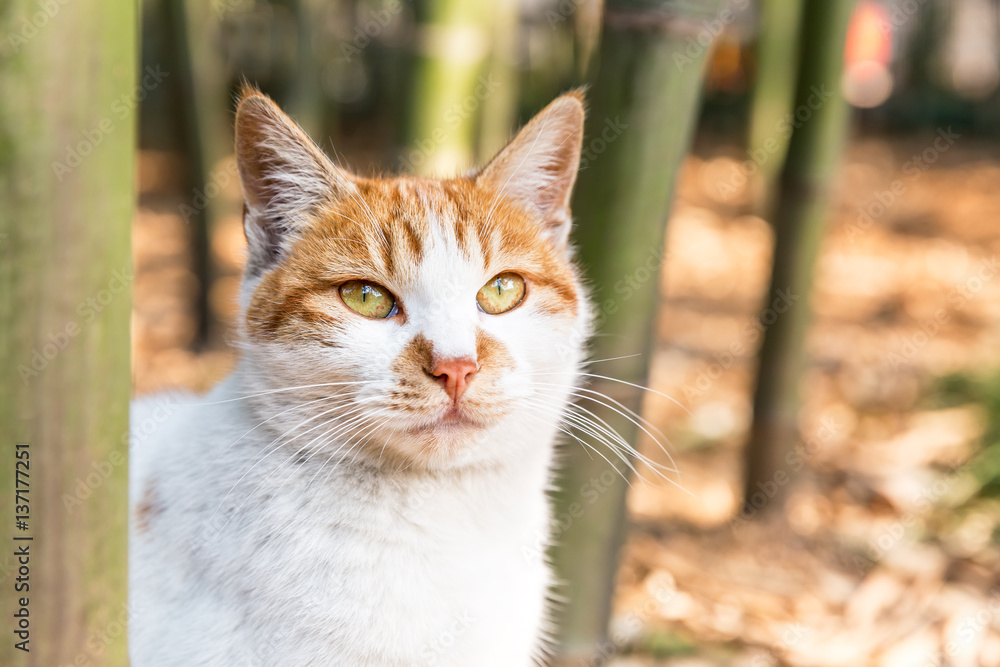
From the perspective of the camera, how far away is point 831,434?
4887 millimetres

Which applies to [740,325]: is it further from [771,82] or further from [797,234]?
[797,234]

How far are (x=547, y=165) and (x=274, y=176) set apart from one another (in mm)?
629

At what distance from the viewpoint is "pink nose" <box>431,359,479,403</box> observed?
1541mm

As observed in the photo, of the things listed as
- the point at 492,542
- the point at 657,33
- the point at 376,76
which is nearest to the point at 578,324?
the point at 492,542

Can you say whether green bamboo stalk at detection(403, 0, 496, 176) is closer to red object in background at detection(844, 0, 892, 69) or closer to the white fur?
the white fur

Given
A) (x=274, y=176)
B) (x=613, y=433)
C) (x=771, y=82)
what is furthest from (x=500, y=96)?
(x=613, y=433)

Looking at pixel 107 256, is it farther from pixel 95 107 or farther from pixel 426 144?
pixel 426 144

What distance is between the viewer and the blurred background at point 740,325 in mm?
2191

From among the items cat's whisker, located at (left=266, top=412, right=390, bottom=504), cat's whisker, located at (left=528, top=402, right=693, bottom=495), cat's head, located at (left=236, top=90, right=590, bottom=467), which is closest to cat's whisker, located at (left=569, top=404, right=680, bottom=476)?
cat's whisker, located at (left=528, top=402, right=693, bottom=495)

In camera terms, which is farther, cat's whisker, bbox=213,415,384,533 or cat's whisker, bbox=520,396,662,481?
cat's whisker, bbox=520,396,662,481

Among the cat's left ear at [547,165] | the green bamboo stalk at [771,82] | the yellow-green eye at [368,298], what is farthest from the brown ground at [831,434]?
the green bamboo stalk at [771,82]

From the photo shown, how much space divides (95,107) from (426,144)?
1631mm

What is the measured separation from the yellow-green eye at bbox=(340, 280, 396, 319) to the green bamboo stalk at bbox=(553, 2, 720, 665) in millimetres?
685

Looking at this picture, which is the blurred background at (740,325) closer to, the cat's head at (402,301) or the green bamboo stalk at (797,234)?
the green bamboo stalk at (797,234)
